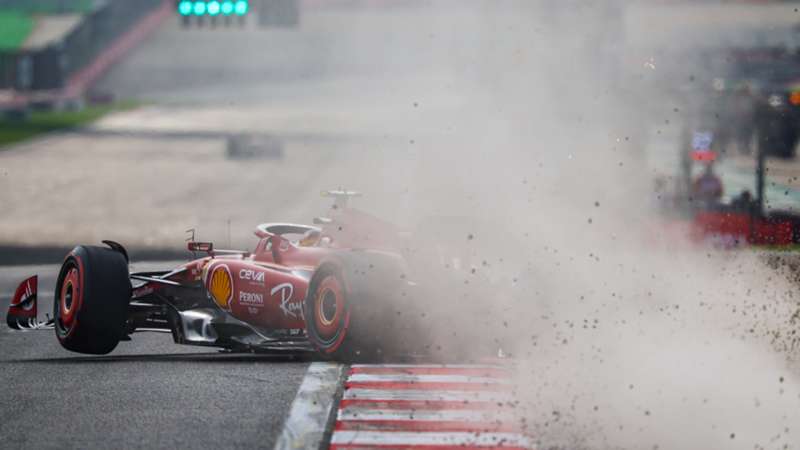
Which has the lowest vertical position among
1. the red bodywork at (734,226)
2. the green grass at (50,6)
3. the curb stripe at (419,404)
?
the red bodywork at (734,226)

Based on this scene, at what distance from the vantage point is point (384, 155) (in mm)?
54500

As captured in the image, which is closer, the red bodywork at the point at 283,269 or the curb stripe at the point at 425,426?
the curb stripe at the point at 425,426

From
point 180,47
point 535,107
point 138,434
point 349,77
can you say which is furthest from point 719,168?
point 180,47

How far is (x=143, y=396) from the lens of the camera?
36.0ft

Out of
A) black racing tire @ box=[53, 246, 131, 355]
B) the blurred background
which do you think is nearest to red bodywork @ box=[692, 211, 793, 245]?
the blurred background

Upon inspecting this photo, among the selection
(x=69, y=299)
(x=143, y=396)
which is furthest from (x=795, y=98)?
(x=143, y=396)

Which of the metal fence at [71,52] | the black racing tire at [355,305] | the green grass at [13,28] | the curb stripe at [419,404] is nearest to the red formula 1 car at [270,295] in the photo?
the black racing tire at [355,305]

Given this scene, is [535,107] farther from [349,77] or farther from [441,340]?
[349,77]

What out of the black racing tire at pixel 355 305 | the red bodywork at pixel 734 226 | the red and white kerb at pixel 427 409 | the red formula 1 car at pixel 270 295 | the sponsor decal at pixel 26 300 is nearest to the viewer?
the red and white kerb at pixel 427 409

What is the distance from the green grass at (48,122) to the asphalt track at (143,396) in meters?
45.9

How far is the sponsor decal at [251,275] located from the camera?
→ 12414mm

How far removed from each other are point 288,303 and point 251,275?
0.50 metres

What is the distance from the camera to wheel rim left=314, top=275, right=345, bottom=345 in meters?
11.6

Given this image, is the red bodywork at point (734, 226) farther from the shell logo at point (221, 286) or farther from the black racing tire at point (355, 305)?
the black racing tire at point (355, 305)
